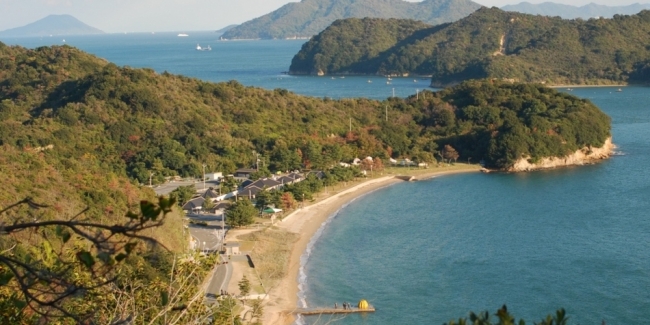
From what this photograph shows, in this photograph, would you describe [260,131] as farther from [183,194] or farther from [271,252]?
[271,252]

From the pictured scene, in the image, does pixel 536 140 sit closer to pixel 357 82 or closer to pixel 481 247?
pixel 481 247

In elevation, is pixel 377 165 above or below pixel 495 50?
below

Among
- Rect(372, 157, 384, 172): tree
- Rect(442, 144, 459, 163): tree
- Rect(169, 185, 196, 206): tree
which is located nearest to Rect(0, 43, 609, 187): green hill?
Rect(442, 144, 459, 163): tree

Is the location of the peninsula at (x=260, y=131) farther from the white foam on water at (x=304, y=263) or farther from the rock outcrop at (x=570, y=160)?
the white foam on water at (x=304, y=263)

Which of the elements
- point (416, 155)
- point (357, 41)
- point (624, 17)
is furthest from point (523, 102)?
point (357, 41)

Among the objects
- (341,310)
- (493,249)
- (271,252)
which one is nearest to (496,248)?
(493,249)

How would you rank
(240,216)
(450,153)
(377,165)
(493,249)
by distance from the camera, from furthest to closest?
(450,153)
(377,165)
(240,216)
(493,249)
